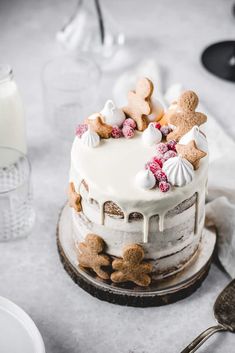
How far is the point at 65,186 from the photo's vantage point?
1.87m

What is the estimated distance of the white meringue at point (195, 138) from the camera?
1.46 meters

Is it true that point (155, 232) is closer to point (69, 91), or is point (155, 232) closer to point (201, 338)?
point (201, 338)

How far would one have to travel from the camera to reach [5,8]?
8.13 feet

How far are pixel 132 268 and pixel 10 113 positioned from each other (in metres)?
0.58

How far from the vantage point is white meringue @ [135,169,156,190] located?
1399 mm

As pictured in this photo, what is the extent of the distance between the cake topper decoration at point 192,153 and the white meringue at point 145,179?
90 mm

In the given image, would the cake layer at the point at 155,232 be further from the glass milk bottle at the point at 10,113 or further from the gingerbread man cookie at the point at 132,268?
the glass milk bottle at the point at 10,113

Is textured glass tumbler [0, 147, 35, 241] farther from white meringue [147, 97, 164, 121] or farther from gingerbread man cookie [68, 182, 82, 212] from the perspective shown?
white meringue [147, 97, 164, 121]

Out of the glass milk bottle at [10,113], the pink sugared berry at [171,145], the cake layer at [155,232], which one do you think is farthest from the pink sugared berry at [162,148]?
the glass milk bottle at [10,113]

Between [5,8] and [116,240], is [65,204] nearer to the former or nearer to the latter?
[116,240]

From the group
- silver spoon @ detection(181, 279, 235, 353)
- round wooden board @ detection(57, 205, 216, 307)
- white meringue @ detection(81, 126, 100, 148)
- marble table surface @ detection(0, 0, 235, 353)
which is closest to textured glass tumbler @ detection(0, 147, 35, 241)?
marble table surface @ detection(0, 0, 235, 353)

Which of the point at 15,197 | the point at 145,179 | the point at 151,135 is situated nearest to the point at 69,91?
the point at 15,197

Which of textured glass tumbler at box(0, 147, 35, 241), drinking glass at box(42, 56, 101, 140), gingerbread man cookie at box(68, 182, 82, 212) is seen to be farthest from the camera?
drinking glass at box(42, 56, 101, 140)

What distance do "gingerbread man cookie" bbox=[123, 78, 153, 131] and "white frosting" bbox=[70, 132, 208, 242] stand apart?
3 centimetres
